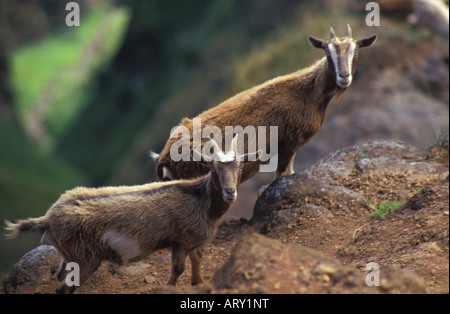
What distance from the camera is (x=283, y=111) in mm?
11711

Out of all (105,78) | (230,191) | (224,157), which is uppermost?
(105,78)

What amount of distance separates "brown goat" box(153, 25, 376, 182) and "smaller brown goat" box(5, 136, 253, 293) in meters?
1.74

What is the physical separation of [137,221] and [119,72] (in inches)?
1147

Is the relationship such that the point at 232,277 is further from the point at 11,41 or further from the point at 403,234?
the point at 11,41

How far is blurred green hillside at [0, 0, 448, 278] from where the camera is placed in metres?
27.2

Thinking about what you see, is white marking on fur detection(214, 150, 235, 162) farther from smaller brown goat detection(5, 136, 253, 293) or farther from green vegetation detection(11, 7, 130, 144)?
green vegetation detection(11, 7, 130, 144)

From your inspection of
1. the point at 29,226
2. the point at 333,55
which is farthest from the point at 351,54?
the point at 29,226

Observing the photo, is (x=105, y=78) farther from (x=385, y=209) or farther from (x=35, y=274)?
(x=385, y=209)

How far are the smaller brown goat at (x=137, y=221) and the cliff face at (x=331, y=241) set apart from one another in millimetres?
851

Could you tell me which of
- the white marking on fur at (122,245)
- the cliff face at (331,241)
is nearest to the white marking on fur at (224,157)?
the cliff face at (331,241)

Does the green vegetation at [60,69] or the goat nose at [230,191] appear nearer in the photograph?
the goat nose at [230,191]

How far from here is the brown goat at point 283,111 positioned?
11414mm

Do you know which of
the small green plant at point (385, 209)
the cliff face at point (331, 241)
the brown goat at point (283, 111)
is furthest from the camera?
the brown goat at point (283, 111)

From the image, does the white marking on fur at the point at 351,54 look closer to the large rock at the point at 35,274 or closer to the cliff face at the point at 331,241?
the cliff face at the point at 331,241
